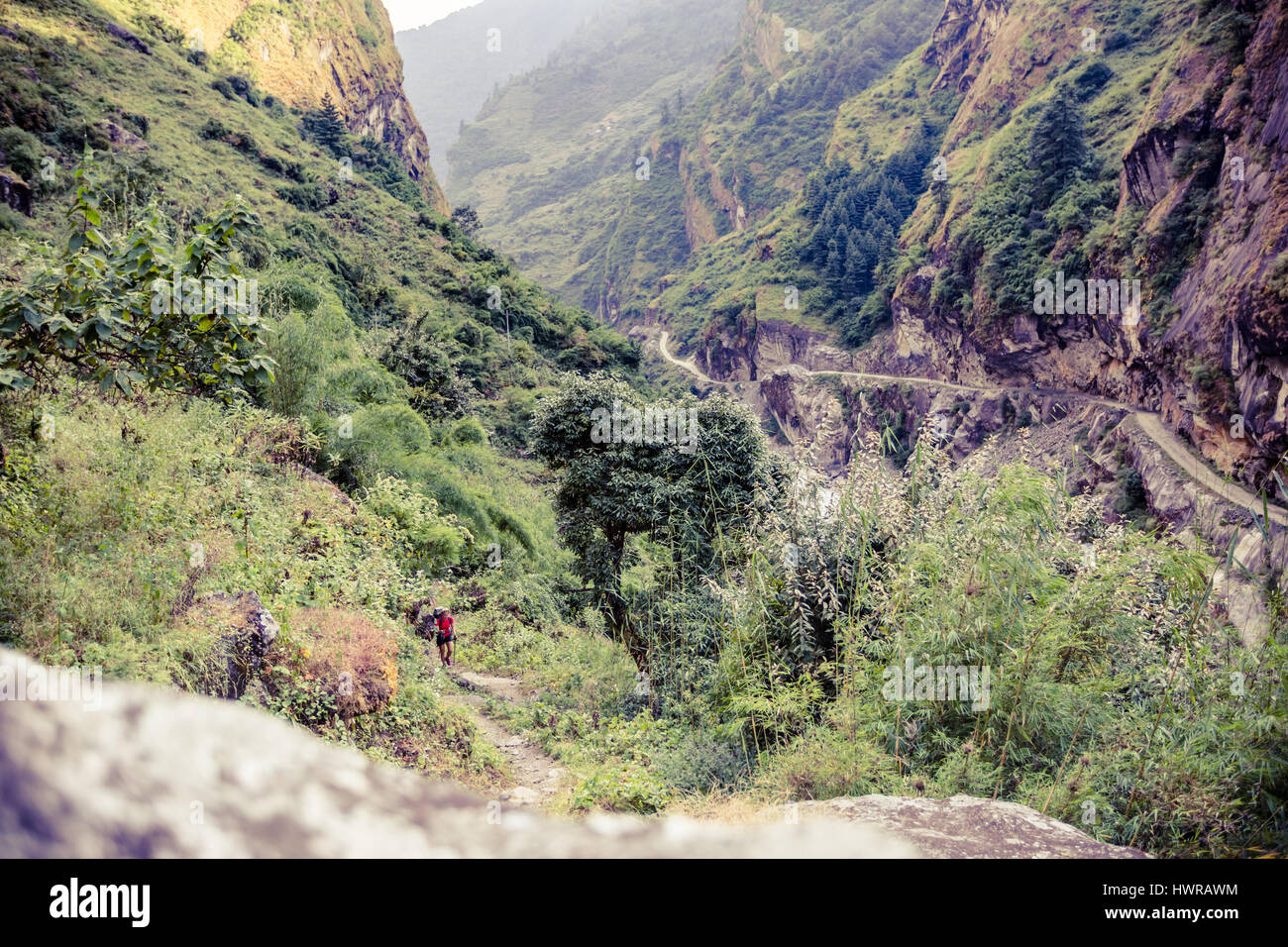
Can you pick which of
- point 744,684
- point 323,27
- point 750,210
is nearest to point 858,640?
point 744,684

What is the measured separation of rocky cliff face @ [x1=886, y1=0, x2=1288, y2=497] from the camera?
80.1ft

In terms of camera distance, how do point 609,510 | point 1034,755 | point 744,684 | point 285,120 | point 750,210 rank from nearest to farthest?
1. point 1034,755
2. point 744,684
3. point 609,510
4. point 285,120
5. point 750,210

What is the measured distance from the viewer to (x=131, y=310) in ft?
12.5

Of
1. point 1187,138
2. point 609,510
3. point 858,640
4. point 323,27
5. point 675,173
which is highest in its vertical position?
point 675,173

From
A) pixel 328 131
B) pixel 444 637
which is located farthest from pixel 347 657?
pixel 328 131

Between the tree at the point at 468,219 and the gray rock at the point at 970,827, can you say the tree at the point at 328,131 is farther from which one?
the gray rock at the point at 970,827

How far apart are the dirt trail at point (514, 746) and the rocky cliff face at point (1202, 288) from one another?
15319 mm

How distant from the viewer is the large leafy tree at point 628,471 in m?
11.4

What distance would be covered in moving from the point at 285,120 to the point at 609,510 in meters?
58.8

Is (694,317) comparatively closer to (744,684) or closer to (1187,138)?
(1187,138)

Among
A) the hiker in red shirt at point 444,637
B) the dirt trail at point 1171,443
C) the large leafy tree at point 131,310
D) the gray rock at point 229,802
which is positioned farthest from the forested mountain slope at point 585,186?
the gray rock at point 229,802

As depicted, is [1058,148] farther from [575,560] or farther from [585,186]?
[585,186]
